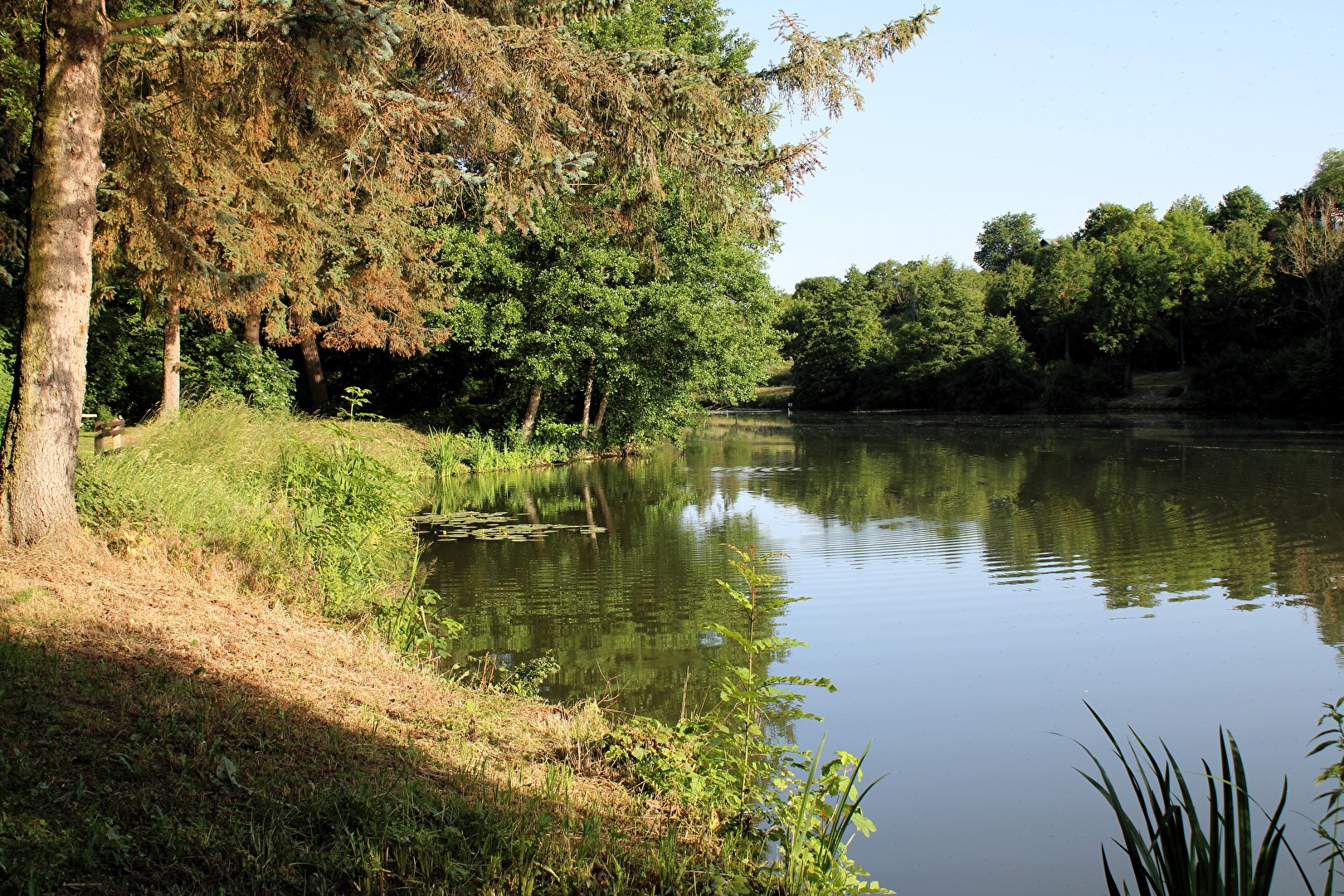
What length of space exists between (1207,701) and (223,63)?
873cm

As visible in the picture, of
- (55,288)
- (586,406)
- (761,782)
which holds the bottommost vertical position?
(761,782)

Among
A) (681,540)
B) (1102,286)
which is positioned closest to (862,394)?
(1102,286)

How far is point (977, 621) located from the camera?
9.01 metres

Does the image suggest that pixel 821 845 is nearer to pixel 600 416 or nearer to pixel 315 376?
pixel 315 376

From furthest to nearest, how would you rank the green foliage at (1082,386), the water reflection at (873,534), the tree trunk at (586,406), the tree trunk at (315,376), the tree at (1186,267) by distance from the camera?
the green foliage at (1082,386)
the tree at (1186,267)
the tree trunk at (586,406)
the tree trunk at (315,376)
the water reflection at (873,534)

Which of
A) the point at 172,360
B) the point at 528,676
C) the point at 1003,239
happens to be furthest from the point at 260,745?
the point at 1003,239

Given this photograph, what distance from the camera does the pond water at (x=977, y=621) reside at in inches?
205

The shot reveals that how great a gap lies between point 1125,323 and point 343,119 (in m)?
49.5

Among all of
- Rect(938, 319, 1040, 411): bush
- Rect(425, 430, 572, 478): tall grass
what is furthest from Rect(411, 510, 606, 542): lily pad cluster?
Rect(938, 319, 1040, 411): bush

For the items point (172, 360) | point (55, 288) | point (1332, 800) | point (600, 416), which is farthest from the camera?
point (600, 416)

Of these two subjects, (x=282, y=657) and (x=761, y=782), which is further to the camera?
(x=282, y=657)

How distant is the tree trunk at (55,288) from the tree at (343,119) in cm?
1

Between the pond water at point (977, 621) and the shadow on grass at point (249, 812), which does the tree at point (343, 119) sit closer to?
the shadow on grass at point (249, 812)

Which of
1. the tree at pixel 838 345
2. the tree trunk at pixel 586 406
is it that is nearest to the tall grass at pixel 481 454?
the tree trunk at pixel 586 406
